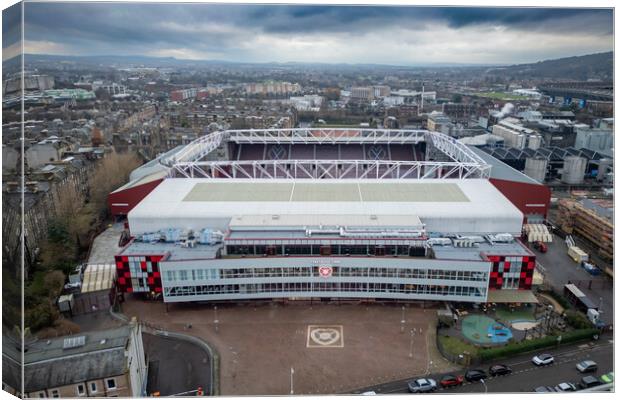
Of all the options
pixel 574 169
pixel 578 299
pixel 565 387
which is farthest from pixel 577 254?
pixel 574 169

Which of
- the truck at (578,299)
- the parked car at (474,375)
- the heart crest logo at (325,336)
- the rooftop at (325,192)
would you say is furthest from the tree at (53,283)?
the truck at (578,299)

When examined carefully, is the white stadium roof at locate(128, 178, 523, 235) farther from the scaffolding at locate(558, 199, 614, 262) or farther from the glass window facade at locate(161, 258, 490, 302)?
the scaffolding at locate(558, 199, 614, 262)

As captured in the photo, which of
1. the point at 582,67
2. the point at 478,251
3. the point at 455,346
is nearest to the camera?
the point at 455,346

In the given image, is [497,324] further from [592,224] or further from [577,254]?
[592,224]

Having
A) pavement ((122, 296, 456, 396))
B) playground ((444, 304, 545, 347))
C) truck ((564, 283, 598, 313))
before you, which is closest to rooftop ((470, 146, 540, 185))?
truck ((564, 283, 598, 313))

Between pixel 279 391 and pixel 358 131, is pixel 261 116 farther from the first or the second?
pixel 279 391

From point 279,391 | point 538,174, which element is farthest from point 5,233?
point 538,174

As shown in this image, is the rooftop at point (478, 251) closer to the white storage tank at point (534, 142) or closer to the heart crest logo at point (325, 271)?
the heart crest logo at point (325, 271)
